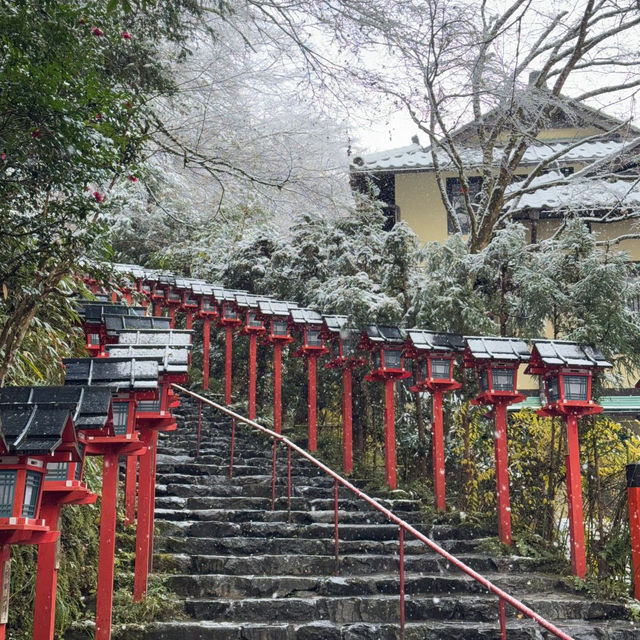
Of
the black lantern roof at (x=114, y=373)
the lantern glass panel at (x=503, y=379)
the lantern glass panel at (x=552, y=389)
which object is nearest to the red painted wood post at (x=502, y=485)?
the lantern glass panel at (x=503, y=379)

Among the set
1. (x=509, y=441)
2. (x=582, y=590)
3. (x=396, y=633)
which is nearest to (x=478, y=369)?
(x=509, y=441)

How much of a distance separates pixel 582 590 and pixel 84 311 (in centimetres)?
619

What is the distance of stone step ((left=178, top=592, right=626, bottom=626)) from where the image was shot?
6.25 metres

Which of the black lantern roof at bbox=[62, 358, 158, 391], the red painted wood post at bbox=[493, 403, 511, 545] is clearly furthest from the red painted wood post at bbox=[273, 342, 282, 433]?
the black lantern roof at bbox=[62, 358, 158, 391]

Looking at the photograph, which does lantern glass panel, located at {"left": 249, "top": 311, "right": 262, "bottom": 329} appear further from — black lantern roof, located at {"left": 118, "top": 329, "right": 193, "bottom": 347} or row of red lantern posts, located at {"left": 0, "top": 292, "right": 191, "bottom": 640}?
black lantern roof, located at {"left": 118, "top": 329, "right": 193, "bottom": 347}

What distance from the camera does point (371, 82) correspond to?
27.7 ft

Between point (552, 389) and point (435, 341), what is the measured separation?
5.32ft

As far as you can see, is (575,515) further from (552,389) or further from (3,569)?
(3,569)

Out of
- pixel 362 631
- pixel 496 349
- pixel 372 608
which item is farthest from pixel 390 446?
pixel 362 631

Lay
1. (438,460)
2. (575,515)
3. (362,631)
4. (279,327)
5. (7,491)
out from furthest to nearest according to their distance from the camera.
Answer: (279,327)
(438,460)
(575,515)
(362,631)
(7,491)

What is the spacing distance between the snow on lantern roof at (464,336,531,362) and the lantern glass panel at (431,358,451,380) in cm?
64

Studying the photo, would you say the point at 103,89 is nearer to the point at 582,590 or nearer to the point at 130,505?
the point at 130,505

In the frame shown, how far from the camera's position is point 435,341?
29.3 ft

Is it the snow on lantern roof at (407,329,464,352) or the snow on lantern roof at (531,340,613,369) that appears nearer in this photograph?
the snow on lantern roof at (531,340,613,369)
